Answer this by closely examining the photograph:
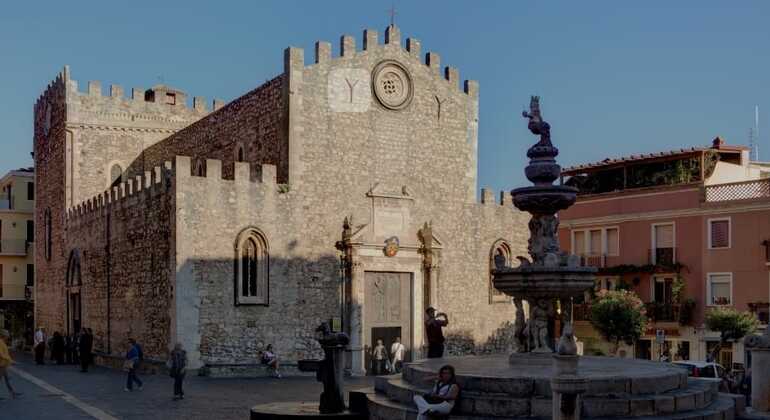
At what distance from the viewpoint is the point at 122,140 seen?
3756cm

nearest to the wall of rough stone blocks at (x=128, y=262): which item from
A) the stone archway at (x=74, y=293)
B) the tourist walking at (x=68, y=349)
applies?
the stone archway at (x=74, y=293)

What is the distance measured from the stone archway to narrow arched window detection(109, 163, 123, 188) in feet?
10.7

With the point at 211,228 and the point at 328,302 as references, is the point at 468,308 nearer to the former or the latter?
the point at 328,302

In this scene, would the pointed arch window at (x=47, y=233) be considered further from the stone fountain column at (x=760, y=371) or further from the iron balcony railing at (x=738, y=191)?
the stone fountain column at (x=760, y=371)

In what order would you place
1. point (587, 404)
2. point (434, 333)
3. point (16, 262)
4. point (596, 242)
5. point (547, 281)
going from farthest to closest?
point (16, 262)
point (596, 242)
point (434, 333)
point (547, 281)
point (587, 404)

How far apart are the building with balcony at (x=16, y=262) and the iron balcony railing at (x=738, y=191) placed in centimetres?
3420

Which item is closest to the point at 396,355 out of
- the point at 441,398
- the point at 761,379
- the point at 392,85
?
the point at 392,85

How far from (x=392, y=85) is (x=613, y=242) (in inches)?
653

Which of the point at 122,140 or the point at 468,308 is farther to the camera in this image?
the point at 122,140

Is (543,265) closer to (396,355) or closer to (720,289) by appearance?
(396,355)

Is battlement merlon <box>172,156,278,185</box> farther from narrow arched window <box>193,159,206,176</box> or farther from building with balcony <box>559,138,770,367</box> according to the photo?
building with balcony <box>559,138,770,367</box>

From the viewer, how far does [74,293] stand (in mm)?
35906

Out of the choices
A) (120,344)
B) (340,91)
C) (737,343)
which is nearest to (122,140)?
(120,344)

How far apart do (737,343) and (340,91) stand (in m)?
18.4
